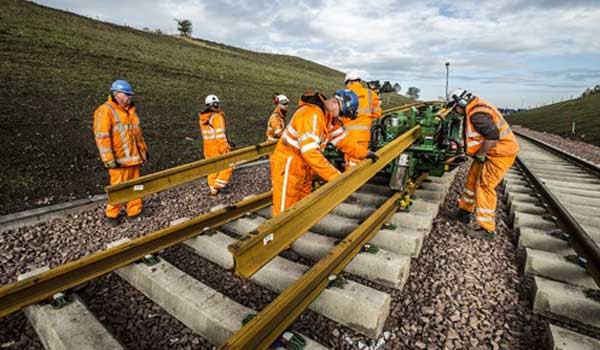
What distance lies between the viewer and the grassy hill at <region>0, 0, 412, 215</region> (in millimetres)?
6496

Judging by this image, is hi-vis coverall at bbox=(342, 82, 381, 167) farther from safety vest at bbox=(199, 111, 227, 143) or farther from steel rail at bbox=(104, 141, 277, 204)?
safety vest at bbox=(199, 111, 227, 143)

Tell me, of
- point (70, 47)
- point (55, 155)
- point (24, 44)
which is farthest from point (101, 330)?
point (70, 47)

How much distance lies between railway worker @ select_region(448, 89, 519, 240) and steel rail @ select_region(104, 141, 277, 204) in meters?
2.98

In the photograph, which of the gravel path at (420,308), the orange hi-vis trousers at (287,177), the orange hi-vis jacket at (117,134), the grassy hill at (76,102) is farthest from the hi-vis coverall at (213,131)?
the gravel path at (420,308)

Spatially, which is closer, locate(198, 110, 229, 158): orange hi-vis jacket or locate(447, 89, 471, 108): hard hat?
locate(447, 89, 471, 108): hard hat

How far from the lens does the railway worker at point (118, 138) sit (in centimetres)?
484

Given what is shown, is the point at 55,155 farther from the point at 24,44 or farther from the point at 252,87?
Answer: the point at 252,87

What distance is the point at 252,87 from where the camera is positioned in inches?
969

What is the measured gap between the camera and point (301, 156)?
3.54 meters

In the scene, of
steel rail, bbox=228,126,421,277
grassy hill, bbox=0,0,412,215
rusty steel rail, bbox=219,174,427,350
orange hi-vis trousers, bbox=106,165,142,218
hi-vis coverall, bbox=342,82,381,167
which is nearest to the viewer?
steel rail, bbox=228,126,421,277

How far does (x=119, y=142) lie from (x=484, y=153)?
5.34 m

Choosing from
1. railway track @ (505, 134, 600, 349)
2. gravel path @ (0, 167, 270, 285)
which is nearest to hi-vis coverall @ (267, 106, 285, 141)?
gravel path @ (0, 167, 270, 285)

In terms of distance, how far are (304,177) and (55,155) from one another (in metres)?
6.73

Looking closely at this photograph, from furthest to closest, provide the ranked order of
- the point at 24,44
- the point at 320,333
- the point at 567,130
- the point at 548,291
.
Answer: the point at 567,130 < the point at 24,44 < the point at 548,291 < the point at 320,333
